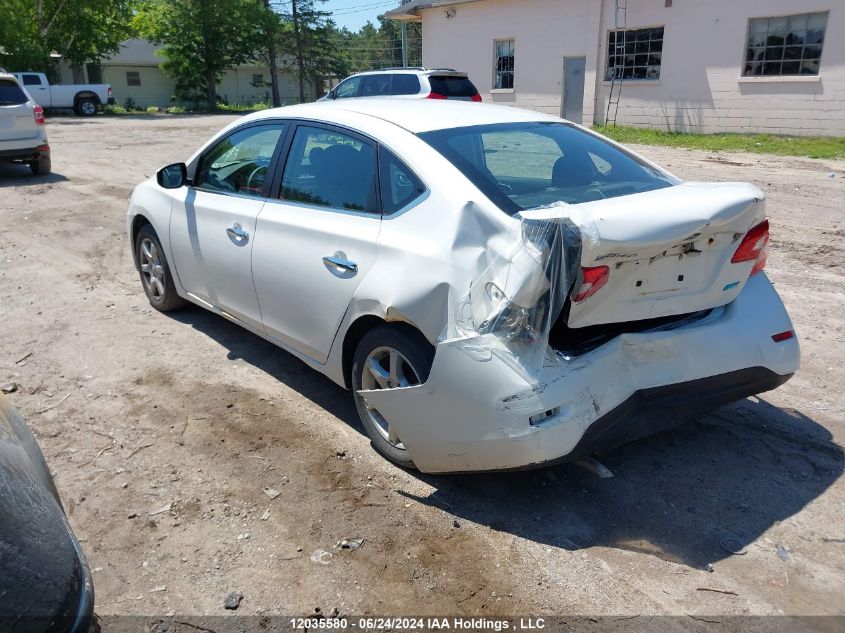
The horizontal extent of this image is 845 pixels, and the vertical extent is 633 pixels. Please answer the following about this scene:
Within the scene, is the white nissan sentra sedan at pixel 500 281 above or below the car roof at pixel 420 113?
below

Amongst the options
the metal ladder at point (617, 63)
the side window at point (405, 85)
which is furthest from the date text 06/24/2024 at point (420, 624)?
the metal ladder at point (617, 63)

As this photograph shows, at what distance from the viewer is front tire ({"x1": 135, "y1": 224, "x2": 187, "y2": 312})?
18.7 feet

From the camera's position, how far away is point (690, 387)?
3.30m

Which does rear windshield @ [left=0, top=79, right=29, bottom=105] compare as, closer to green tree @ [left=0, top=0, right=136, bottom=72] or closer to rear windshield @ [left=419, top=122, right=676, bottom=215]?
rear windshield @ [left=419, top=122, right=676, bottom=215]

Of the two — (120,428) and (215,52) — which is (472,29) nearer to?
(215,52)

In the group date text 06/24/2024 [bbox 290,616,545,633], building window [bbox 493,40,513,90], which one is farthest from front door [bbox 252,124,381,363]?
building window [bbox 493,40,513,90]

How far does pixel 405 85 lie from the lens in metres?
17.3

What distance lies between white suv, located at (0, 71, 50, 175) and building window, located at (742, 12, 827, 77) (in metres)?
16.8

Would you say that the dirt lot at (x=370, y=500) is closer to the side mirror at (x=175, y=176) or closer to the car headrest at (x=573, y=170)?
the side mirror at (x=175, y=176)

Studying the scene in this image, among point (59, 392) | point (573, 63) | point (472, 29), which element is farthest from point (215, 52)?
point (59, 392)

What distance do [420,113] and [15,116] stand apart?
11.6 m

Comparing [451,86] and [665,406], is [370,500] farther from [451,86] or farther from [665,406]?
[451,86]

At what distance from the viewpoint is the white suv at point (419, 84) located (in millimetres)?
16938

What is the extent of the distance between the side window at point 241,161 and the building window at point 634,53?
61.7 feet
